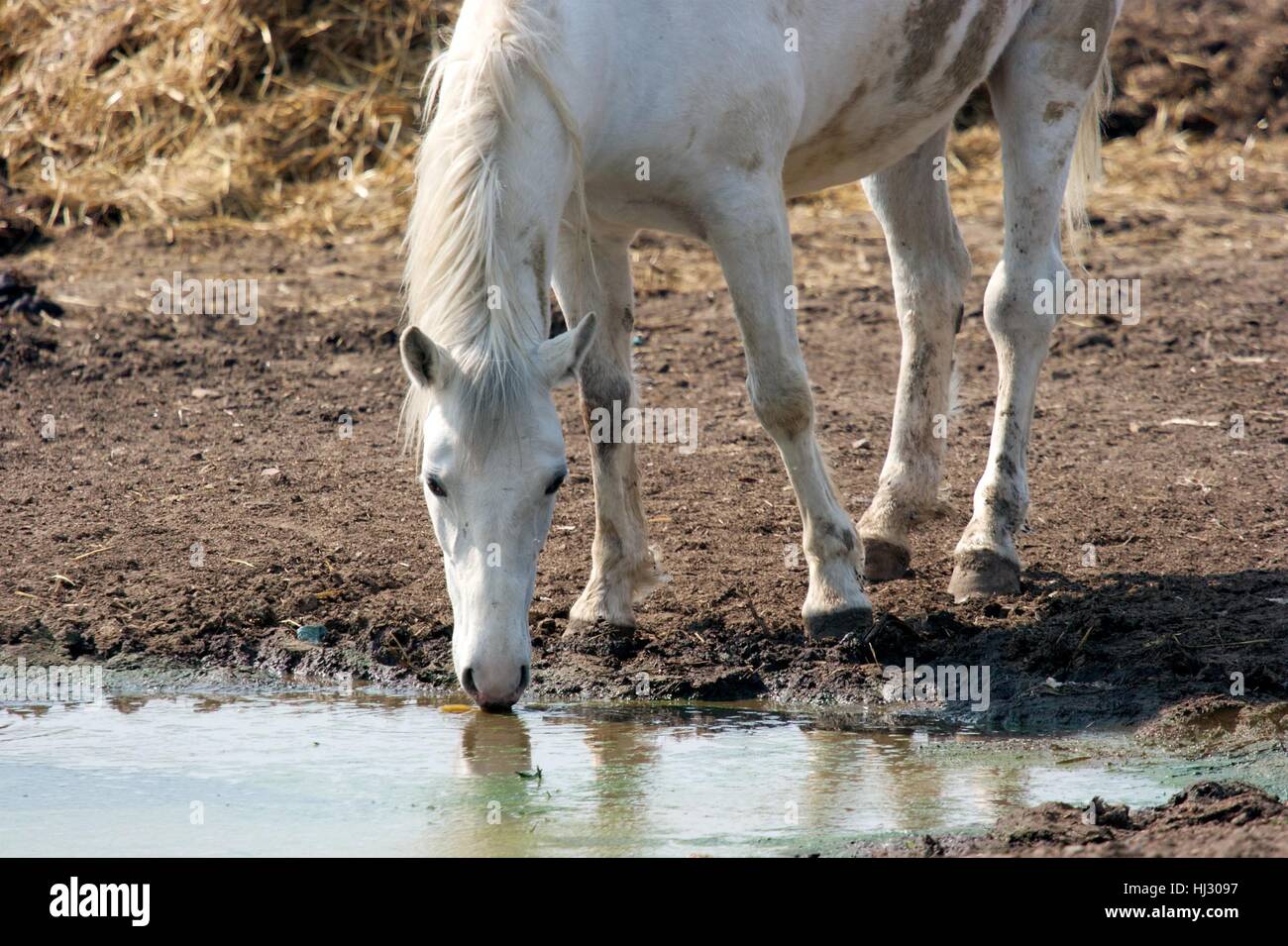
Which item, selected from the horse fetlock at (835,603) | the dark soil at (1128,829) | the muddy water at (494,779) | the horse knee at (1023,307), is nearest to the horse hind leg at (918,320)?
the horse knee at (1023,307)

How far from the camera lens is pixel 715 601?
4996 millimetres

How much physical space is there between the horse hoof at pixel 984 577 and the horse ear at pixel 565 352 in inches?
69.5

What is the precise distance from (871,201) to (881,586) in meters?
1.39

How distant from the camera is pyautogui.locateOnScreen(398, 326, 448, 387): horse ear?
11.5 feet

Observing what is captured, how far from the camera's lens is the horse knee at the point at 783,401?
4473mm

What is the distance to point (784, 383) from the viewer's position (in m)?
4.47

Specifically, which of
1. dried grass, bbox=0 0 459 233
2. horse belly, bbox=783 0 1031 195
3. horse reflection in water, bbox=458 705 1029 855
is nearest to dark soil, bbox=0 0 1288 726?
horse reflection in water, bbox=458 705 1029 855

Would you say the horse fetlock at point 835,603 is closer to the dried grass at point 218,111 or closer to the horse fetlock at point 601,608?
the horse fetlock at point 601,608

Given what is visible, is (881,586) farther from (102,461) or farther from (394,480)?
(102,461)

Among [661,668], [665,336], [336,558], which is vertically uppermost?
[665,336]

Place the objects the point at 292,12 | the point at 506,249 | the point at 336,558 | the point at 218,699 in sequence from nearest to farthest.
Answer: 1. the point at 506,249
2. the point at 218,699
3. the point at 336,558
4. the point at 292,12

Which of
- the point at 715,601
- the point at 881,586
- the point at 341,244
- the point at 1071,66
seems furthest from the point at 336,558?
the point at 341,244

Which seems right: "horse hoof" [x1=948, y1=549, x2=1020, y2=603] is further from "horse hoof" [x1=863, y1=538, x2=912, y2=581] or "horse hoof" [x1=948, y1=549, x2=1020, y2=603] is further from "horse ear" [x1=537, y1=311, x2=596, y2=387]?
"horse ear" [x1=537, y1=311, x2=596, y2=387]
